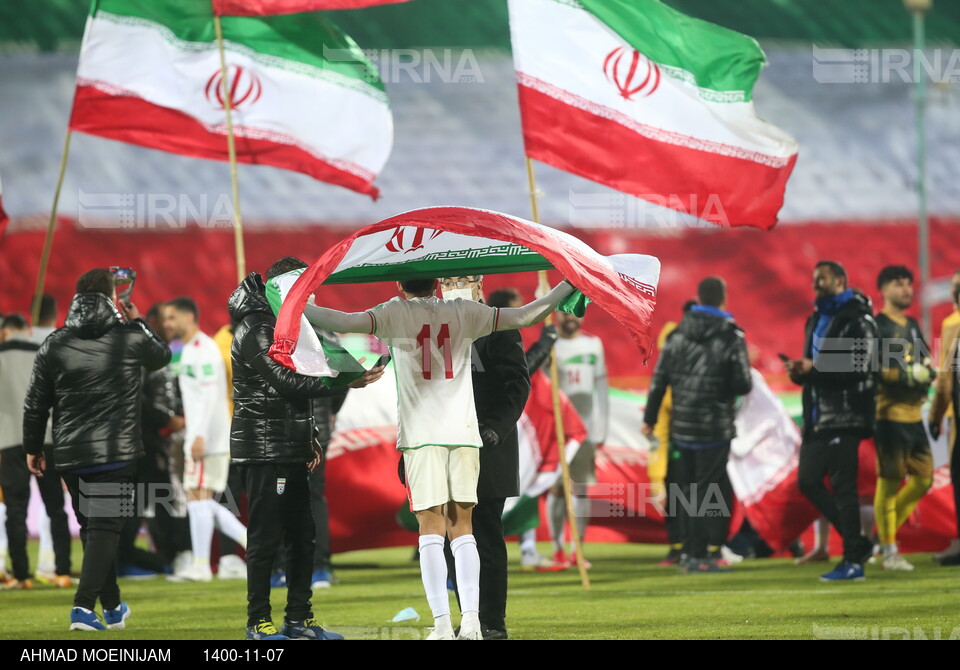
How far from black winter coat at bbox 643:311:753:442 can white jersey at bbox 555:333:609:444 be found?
0.92 metres

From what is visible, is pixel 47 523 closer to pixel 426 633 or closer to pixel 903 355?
pixel 426 633

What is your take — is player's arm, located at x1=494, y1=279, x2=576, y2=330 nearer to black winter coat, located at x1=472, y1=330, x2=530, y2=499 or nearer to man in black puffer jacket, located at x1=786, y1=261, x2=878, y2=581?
black winter coat, located at x1=472, y1=330, x2=530, y2=499

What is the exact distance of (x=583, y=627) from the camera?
22.3 feet

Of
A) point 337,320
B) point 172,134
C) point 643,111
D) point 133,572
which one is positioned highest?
point 172,134

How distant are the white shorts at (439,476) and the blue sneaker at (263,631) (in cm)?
100

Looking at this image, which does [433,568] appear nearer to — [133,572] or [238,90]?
[133,572]

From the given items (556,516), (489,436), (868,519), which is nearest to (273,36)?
(556,516)

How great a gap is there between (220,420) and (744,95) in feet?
14.2

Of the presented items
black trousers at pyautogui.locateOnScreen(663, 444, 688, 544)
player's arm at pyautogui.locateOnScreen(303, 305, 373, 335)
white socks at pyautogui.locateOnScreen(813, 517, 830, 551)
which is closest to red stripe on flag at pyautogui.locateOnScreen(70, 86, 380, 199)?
→ black trousers at pyautogui.locateOnScreen(663, 444, 688, 544)

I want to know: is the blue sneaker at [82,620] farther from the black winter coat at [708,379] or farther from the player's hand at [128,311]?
the black winter coat at [708,379]

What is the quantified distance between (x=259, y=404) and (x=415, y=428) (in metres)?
0.97

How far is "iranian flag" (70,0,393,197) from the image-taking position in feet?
32.6

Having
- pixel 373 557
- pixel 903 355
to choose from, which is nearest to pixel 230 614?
pixel 373 557

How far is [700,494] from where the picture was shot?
31.6ft
